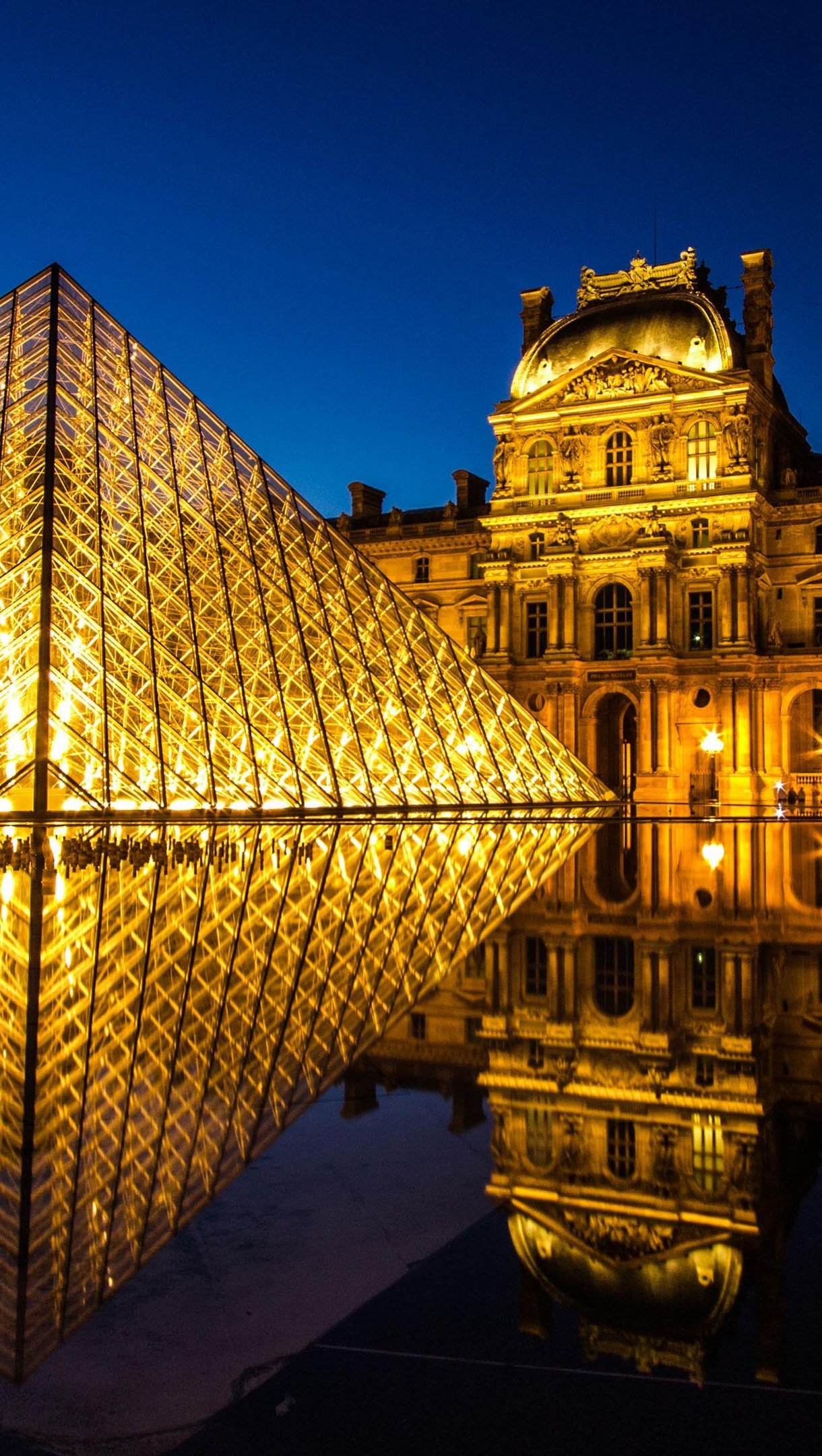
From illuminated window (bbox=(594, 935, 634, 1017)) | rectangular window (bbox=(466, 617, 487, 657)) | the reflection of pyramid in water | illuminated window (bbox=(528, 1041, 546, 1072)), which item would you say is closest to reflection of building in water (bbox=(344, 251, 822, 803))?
rectangular window (bbox=(466, 617, 487, 657))

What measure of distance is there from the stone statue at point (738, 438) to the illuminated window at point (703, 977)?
38.1 m

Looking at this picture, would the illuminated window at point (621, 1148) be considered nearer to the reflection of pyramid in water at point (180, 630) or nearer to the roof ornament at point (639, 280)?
the reflection of pyramid in water at point (180, 630)

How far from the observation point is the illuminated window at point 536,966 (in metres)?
7.45

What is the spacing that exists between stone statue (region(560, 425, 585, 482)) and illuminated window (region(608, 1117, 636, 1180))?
1753 inches

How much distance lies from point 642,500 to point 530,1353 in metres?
45.2

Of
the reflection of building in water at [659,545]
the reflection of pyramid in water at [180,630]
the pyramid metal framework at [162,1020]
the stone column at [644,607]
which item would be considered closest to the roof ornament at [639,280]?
the reflection of building in water at [659,545]

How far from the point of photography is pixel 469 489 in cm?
5800

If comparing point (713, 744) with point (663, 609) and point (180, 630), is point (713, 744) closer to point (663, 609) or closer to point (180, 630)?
point (663, 609)

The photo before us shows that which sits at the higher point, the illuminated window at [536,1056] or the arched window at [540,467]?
the arched window at [540,467]

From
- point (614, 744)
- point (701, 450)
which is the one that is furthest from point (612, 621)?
point (701, 450)

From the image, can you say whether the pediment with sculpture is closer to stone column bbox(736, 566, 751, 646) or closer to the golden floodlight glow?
stone column bbox(736, 566, 751, 646)

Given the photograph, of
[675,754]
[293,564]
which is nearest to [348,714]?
[293,564]

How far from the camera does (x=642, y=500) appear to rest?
1817 inches

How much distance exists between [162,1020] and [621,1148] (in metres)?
2.64
